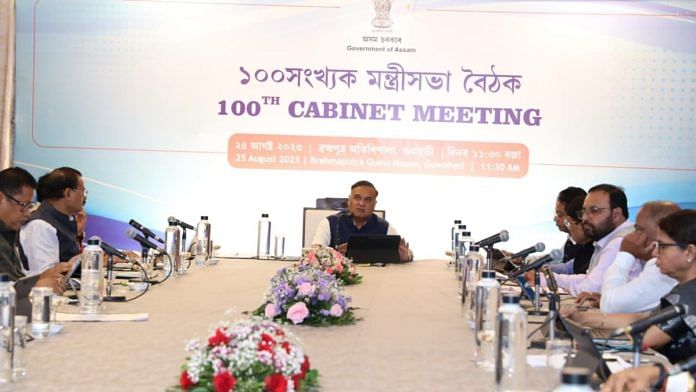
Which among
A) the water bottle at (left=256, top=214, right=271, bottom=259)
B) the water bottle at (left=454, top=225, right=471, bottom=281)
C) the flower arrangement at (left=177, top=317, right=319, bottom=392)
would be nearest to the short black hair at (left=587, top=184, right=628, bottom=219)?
the water bottle at (left=454, top=225, right=471, bottom=281)

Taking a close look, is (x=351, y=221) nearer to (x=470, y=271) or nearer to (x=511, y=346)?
(x=470, y=271)

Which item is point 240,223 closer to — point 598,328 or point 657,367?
point 598,328

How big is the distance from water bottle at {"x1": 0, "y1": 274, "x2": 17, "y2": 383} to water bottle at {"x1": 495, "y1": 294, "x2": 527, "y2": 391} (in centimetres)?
113

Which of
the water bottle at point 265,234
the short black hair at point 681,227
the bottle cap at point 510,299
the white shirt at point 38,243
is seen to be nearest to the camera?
the bottle cap at point 510,299

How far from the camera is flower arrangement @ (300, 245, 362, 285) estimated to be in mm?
4616

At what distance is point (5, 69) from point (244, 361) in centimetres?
607

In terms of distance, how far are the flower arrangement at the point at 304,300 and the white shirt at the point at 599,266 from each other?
1721 millimetres

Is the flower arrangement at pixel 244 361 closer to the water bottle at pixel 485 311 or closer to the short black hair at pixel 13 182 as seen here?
the water bottle at pixel 485 311

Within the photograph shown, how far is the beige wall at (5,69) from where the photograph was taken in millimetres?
7488

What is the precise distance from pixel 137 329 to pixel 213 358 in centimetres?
119

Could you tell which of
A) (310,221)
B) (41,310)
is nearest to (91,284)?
(41,310)

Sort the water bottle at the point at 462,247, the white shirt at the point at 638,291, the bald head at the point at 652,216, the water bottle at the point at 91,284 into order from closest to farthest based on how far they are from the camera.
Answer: the water bottle at the point at 91,284
the white shirt at the point at 638,291
the bald head at the point at 652,216
the water bottle at the point at 462,247

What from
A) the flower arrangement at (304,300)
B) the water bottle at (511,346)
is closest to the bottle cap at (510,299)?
the water bottle at (511,346)

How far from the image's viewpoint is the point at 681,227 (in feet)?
10.8
